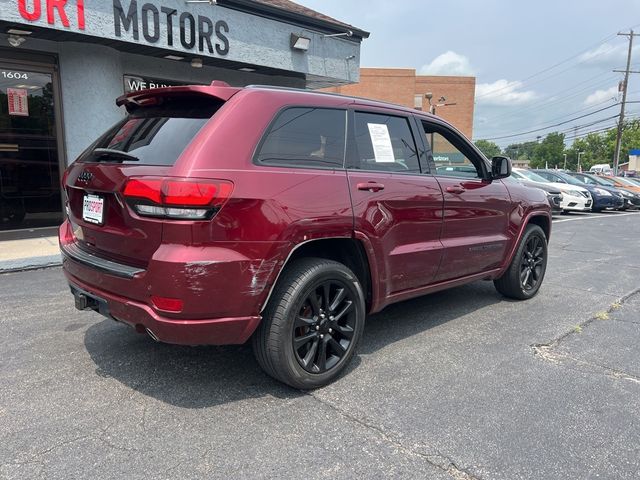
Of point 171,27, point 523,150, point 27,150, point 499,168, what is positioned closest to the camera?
point 499,168

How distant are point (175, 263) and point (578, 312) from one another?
431cm

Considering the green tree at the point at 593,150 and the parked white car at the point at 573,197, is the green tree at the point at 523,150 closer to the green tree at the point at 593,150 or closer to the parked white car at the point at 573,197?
the green tree at the point at 593,150

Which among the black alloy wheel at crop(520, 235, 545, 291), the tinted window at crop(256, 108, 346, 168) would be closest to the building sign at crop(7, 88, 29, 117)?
the tinted window at crop(256, 108, 346, 168)

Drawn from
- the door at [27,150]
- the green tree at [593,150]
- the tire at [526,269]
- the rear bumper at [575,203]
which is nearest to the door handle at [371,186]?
the tire at [526,269]

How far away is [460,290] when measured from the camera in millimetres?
5879

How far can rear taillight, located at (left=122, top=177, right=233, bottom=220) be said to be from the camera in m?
2.56

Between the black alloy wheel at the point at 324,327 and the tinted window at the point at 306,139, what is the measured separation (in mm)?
818

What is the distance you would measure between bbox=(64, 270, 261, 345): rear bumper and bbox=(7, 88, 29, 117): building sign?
7527 millimetres

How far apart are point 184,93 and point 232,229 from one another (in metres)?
1.04

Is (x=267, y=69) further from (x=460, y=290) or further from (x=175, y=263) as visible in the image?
(x=175, y=263)

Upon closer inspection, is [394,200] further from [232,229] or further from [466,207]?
[232,229]

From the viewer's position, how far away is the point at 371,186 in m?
3.38

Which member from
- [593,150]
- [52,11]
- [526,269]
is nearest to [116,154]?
[526,269]

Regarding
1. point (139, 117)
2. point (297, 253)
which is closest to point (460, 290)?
point (297, 253)
